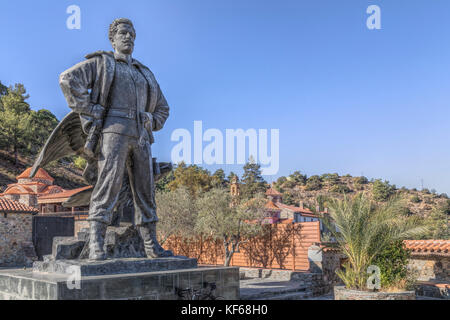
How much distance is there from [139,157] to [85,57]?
58.5 inches

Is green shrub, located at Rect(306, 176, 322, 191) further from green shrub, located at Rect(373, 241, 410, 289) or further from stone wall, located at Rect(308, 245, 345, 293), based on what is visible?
green shrub, located at Rect(373, 241, 410, 289)

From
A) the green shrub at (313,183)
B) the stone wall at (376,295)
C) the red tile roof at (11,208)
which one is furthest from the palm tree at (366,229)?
the green shrub at (313,183)

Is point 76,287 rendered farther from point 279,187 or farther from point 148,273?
point 279,187

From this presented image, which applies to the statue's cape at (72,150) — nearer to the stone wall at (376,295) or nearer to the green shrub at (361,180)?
the stone wall at (376,295)

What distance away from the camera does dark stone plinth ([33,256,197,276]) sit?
164 inches

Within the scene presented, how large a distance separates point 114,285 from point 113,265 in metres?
0.38

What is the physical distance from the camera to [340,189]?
2282 inches

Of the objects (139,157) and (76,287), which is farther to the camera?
(139,157)

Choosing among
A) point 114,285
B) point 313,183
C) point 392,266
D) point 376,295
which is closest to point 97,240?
point 114,285

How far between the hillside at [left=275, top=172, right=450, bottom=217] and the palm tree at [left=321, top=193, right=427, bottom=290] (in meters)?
41.7

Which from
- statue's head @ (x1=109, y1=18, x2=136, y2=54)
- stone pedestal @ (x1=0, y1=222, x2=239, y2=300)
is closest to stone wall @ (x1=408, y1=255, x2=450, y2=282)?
stone pedestal @ (x1=0, y1=222, x2=239, y2=300)

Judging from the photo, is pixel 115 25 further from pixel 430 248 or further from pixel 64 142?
pixel 430 248
